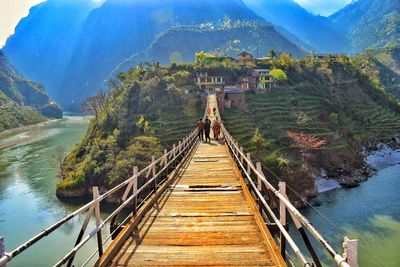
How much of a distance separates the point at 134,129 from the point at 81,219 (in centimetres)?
2131

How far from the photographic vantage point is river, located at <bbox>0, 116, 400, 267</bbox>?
91.6 ft

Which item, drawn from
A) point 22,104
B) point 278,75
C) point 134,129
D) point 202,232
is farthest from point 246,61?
point 22,104

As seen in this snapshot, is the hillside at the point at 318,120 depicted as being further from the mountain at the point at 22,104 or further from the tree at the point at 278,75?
the mountain at the point at 22,104

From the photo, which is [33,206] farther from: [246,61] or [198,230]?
[246,61]

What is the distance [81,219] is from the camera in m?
36.0

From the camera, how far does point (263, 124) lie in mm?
56375

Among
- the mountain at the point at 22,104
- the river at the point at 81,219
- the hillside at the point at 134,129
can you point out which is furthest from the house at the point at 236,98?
the mountain at the point at 22,104

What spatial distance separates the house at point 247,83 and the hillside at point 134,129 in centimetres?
1080

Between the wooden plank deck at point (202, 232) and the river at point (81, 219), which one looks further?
the river at point (81, 219)

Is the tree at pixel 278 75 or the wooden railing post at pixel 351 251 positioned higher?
the tree at pixel 278 75

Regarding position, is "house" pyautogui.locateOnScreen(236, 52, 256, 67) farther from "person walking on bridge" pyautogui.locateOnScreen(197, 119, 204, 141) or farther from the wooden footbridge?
the wooden footbridge

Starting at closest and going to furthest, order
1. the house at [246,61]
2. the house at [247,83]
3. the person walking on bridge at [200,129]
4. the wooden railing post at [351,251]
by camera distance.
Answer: the wooden railing post at [351,251]
the person walking on bridge at [200,129]
the house at [247,83]
the house at [246,61]

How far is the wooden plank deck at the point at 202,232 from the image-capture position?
5.29 metres

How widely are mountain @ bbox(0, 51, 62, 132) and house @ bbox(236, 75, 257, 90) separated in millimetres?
80546
